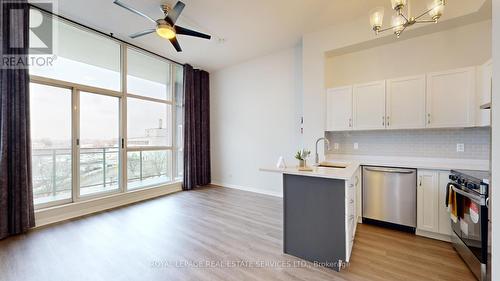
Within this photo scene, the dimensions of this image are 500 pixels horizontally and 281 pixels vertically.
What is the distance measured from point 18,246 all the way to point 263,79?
4792 mm

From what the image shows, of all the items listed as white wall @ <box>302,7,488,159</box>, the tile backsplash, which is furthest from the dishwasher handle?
white wall @ <box>302,7,488,159</box>

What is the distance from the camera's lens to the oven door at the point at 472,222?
1.82 metres

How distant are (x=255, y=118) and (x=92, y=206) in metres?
3.69

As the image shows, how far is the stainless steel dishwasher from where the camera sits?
8.92 feet

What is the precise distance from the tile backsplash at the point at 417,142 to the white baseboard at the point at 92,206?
387cm

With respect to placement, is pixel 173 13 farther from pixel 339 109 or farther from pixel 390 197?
pixel 390 197

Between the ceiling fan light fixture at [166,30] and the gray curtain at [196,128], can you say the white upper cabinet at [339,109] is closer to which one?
the ceiling fan light fixture at [166,30]

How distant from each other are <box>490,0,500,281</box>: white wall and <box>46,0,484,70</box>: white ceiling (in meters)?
2.32

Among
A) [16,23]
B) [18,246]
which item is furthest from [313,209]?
[16,23]

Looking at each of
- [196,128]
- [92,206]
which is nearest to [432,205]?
[196,128]

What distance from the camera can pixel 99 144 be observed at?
3.83 metres

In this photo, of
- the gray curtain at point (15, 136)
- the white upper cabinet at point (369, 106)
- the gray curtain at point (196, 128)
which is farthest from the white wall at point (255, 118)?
the gray curtain at point (15, 136)

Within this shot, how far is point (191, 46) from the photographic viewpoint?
4.26 metres

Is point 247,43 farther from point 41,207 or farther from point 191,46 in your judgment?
point 41,207
